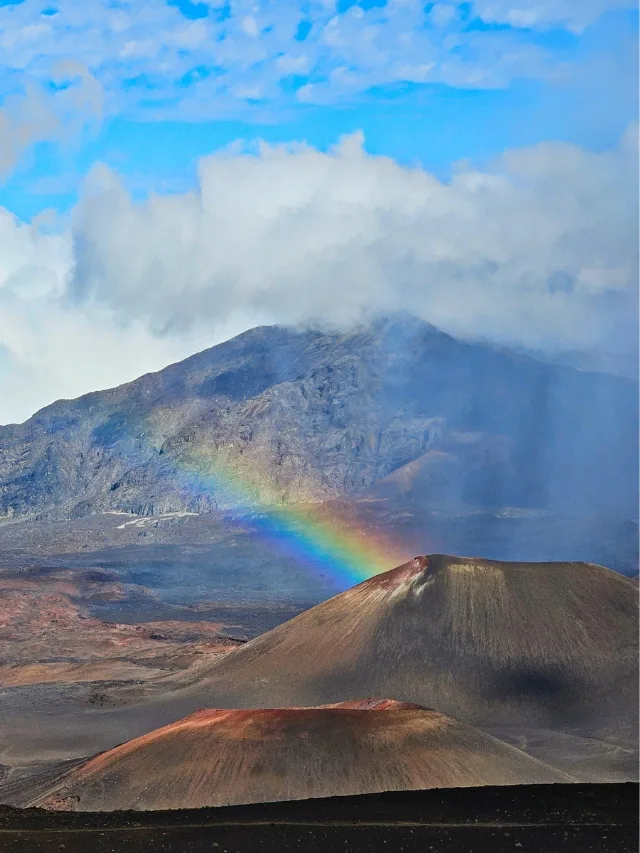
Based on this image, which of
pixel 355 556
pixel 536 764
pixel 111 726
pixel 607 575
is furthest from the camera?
pixel 355 556

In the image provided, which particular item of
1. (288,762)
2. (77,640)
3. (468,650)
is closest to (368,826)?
(288,762)

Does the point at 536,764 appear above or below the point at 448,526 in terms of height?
below

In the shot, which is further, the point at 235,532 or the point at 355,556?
the point at 235,532

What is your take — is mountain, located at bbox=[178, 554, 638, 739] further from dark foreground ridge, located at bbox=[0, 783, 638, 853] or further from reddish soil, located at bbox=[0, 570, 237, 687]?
dark foreground ridge, located at bbox=[0, 783, 638, 853]

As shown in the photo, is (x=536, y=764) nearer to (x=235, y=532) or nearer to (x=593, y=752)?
(x=593, y=752)

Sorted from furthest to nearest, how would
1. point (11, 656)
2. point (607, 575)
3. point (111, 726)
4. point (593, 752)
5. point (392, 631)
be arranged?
point (11, 656)
point (607, 575)
point (392, 631)
point (111, 726)
point (593, 752)

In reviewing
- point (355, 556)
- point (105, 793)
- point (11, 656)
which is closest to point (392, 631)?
point (105, 793)

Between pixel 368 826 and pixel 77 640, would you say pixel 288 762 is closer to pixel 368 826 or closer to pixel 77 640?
pixel 368 826

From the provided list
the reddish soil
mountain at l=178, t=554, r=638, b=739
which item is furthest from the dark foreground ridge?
the reddish soil
